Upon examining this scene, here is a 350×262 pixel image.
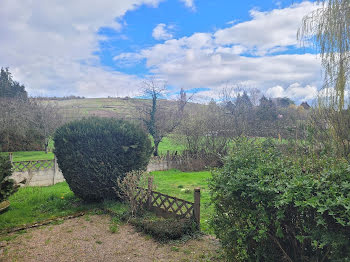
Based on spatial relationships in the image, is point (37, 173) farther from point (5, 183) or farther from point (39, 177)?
point (5, 183)

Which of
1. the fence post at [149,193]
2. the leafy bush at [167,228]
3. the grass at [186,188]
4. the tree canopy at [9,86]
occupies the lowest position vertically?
the grass at [186,188]

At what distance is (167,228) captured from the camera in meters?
5.58

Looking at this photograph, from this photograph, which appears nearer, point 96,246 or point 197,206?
point 96,246

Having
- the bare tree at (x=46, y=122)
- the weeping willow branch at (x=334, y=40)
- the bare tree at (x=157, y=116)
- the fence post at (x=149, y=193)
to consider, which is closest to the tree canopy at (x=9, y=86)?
the bare tree at (x=46, y=122)

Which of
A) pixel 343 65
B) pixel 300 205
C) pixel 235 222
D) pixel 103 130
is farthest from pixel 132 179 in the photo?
pixel 343 65

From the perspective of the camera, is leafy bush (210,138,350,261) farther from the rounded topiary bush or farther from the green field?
the rounded topiary bush

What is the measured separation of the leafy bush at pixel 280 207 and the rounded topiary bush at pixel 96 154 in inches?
174

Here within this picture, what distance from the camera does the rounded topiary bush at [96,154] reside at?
296 inches

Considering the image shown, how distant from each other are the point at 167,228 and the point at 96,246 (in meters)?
1.57

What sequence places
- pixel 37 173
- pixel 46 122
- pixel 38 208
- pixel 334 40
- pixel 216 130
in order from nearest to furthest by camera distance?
pixel 334 40
pixel 38 208
pixel 37 173
pixel 216 130
pixel 46 122

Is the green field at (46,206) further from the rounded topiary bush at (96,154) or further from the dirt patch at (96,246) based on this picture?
the dirt patch at (96,246)

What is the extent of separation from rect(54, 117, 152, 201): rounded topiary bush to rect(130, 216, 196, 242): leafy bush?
1857 millimetres

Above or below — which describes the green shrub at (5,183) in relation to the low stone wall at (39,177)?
above

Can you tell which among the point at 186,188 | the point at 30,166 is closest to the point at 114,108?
the point at 30,166
